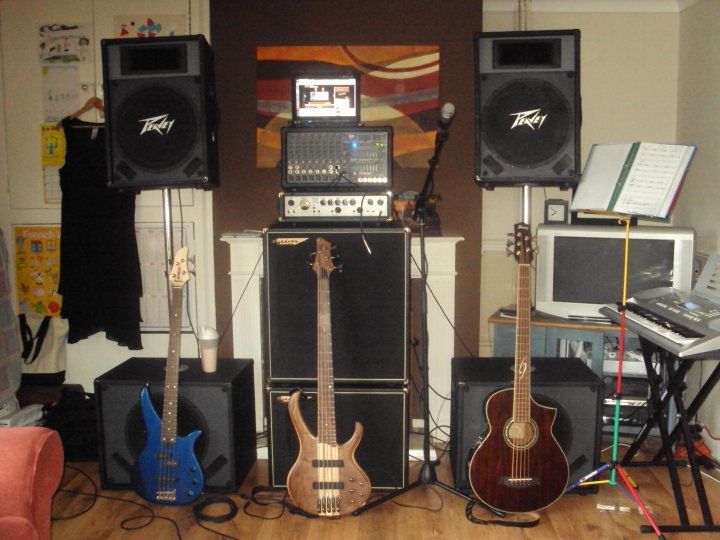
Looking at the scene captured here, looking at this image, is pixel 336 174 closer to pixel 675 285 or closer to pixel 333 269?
pixel 333 269

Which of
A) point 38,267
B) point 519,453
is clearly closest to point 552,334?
point 519,453

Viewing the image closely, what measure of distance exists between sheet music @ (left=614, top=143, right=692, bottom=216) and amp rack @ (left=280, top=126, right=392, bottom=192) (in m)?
0.89

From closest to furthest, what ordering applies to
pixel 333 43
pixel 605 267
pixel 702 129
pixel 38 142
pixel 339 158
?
pixel 339 158, pixel 605 267, pixel 702 129, pixel 333 43, pixel 38 142

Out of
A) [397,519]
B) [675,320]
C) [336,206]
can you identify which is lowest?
[397,519]

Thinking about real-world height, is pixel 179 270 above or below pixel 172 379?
above

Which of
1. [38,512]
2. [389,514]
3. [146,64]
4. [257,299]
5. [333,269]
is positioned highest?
[146,64]

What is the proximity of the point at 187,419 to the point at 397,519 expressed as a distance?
844 mm

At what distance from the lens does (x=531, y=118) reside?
2318 mm

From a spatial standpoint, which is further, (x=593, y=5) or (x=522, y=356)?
(x=593, y=5)

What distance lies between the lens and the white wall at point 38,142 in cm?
310

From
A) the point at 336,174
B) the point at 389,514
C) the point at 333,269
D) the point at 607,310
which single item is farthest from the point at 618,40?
the point at 389,514

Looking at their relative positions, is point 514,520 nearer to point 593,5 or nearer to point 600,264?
point 600,264

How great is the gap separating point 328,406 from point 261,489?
1.69ft

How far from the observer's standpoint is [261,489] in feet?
8.14
